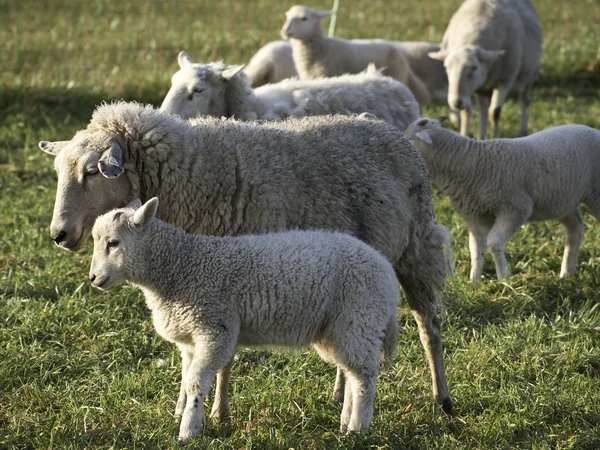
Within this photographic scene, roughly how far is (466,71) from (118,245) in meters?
5.48

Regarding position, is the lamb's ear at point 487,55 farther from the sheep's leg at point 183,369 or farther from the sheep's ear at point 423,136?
the sheep's leg at point 183,369

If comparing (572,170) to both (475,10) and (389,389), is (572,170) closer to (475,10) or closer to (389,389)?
(389,389)

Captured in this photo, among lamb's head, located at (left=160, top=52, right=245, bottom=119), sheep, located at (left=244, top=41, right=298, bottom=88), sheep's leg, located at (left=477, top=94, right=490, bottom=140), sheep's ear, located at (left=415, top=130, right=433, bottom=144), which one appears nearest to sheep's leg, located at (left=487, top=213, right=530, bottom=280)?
sheep's ear, located at (left=415, top=130, right=433, bottom=144)

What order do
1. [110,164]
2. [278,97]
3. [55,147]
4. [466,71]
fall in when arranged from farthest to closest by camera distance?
[466,71]
[278,97]
[55,147]
[110,164]

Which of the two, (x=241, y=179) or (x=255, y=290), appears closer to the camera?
(x=255, y=290)

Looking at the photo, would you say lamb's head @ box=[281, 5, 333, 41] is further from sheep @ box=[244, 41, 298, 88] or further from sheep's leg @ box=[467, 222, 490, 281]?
sheep's leg @ box=[467, 222, 490, 281]

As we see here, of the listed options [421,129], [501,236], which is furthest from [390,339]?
[421,129]

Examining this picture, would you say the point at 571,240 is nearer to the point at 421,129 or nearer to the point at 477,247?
the point at 477,247

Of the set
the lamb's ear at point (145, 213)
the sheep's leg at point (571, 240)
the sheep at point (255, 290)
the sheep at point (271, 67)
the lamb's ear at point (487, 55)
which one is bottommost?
the sheep's leg at point (571, 240)

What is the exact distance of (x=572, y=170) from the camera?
5.60 meters

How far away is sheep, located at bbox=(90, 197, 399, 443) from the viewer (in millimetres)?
3318

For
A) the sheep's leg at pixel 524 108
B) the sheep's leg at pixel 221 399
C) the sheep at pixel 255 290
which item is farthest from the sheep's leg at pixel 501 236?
the sheep's leg at pixel 524 108

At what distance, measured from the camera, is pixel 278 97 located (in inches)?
244

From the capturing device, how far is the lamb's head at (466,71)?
811 cm
